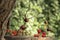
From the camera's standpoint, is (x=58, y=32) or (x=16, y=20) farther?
(x=58, y=32)

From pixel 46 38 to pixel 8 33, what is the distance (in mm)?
814

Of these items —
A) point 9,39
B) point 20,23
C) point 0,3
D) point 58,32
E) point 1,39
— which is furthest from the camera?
point 58,32

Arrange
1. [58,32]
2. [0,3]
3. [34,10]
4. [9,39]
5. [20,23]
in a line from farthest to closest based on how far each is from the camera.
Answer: [58,32] → [34,10] → [20,23] → [9,39] → [0,3]

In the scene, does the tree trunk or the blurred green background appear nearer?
the tree trunk

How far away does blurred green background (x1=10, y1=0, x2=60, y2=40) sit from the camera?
6.11 meters

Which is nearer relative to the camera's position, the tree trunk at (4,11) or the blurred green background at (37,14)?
the tree trunk at (4,11)

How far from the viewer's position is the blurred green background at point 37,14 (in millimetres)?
6109

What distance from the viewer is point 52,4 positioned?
7629 mm

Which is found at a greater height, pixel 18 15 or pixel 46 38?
pixel 18 15

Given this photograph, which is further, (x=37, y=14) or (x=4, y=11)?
(x=37, y=14)

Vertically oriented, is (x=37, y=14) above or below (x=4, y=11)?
below

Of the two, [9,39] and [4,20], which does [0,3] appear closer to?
[4,20]

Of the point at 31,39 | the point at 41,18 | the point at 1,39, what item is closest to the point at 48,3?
the point at 41,18

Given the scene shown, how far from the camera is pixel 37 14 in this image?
7.09m
